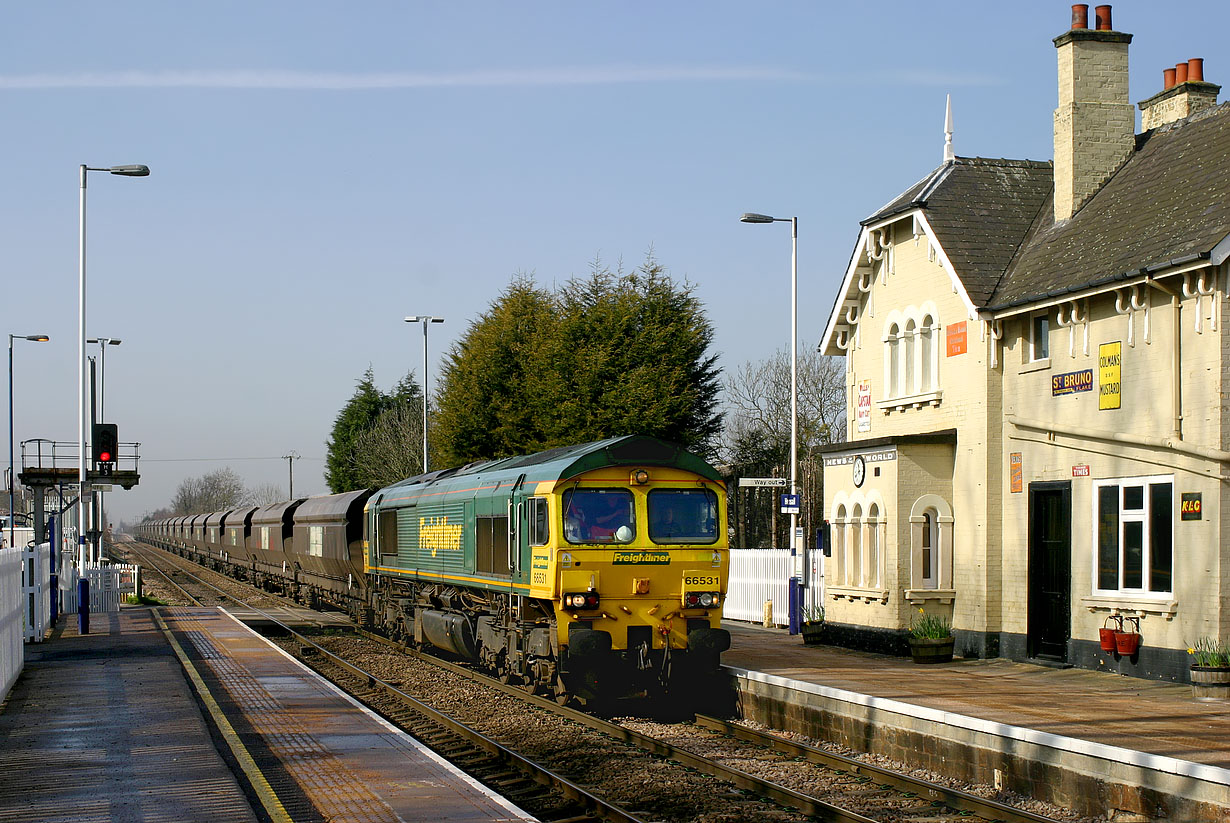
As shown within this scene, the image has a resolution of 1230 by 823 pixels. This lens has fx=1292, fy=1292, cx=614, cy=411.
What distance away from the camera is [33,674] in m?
19.3

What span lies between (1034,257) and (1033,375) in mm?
2164

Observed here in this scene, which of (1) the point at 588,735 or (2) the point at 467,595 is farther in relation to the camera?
(2) the point at 467,595

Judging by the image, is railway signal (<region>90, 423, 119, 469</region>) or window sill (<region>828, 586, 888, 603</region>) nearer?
window sill (<region>828, 586, 888, 603</region>)

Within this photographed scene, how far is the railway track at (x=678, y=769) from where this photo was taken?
1072cm

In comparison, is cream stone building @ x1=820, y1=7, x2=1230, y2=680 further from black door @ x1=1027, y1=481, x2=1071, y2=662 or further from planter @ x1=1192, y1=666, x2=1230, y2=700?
planter @ x1=1192, y1=666, x2=1230, y2=700

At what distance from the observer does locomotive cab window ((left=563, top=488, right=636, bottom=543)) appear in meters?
16.1

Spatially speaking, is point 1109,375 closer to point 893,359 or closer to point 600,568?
point 893,359

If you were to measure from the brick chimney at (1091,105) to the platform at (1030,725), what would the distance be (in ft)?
25.3

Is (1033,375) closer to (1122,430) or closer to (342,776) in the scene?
(1122,430)

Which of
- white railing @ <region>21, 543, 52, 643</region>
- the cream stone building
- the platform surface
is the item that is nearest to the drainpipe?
the cream stone building

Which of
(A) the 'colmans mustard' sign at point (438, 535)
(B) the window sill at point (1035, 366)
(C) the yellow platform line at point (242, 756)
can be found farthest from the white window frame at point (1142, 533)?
(C) the yellow platform line at point (242, 756)

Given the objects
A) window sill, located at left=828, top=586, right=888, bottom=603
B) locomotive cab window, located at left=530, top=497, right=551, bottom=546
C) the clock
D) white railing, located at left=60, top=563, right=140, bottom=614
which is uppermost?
the clock

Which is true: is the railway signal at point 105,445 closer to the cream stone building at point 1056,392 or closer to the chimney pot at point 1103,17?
the cream stone building at point 1056,392

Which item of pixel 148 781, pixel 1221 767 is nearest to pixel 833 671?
pixel 1221 767
